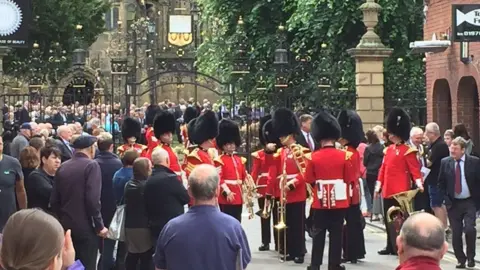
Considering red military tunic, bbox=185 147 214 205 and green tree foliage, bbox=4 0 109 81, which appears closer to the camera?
red military tunic, bbox=185 147 214 205

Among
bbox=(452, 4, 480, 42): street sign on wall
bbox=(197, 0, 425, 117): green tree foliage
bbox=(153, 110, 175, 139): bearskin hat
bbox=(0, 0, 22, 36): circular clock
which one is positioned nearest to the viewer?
bbox=(153, 110, 175, 139): bearskin hat

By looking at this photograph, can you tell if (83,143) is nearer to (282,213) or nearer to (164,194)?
(164,194)

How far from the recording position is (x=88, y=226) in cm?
1050

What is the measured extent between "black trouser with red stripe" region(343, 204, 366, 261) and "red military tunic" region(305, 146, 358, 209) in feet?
4.24

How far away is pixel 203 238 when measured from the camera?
22.7ft

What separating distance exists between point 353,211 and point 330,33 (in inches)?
683

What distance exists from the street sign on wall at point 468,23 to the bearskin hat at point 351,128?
14.2 ft

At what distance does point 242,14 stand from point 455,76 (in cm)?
1231

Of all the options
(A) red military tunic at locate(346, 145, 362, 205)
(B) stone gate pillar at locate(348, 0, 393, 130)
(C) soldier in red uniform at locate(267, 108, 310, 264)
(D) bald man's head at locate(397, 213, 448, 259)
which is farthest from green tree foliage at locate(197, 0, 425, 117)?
(D) bald man's head at locate(397, 213, 448, 259)

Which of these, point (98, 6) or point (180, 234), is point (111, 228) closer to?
point (180, 234)

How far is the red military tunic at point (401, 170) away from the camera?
537 inches

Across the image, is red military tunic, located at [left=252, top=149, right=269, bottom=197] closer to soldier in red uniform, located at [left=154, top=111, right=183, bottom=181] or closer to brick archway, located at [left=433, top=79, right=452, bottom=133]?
soldier in red uniform, located at [left=154, top=111, right=183, bottom=181]

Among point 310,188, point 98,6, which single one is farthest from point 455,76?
point 98,6

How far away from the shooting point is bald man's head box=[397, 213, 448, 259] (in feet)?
16.9
